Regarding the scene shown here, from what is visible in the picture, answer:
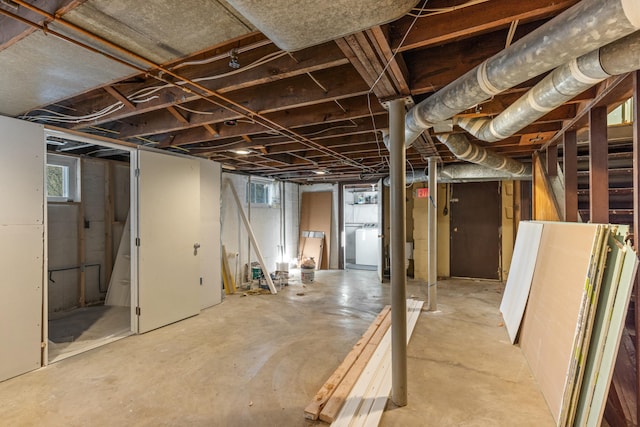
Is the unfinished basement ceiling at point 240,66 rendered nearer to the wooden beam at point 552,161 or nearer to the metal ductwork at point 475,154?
the wooden beam at point 552,161

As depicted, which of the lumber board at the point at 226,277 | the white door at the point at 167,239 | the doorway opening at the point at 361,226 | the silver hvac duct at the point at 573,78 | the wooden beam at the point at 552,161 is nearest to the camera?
the silver hvac duct at the point at 573,78

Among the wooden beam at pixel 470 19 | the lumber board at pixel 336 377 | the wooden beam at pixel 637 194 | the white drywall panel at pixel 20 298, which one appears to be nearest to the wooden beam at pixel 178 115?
the white drywall panel at pixel 20 298

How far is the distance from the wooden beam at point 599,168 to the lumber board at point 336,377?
2.12 meters

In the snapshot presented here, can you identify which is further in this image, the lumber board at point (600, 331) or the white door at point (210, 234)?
the white door at point (210, 234)

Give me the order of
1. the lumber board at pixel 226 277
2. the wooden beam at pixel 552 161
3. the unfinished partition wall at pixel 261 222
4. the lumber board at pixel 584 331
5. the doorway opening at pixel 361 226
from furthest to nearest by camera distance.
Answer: the doorway opening at pixel 361 226 < the unfinished partition wall at pixel 261 222 < the lumber board at pixel 226 277 < the wooden beam at pixel 552 161 < the lumber board at pixel 584 331

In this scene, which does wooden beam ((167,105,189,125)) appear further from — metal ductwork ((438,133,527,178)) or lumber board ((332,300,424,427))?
lumber board ((332,300,424,427))

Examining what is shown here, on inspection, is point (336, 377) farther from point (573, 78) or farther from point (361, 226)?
point (361, 226)

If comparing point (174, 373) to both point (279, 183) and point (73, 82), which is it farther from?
point (279, 183)

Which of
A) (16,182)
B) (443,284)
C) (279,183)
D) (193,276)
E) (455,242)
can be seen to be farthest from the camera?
(279,183)

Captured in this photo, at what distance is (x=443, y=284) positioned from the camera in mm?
5520

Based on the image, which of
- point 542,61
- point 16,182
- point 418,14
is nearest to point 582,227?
point 542,61

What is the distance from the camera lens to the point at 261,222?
6367 mm

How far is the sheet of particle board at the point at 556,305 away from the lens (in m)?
1.90

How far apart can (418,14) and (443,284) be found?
198 inches
